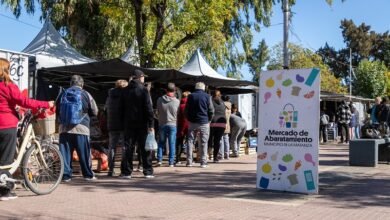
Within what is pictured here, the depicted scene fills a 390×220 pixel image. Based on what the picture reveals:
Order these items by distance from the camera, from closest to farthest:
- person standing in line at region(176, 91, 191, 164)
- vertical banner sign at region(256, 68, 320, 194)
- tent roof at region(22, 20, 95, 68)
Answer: vertical banner sign at region(256, 68, 320, 194), person standing in line at region(176, 91, 191, 164), tent roof at region(22, 20, 95, 68)

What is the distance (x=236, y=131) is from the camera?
46.1 ft

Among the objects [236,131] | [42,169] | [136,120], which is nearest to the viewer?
[42,169]

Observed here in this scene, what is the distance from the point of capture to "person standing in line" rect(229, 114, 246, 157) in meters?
14.0

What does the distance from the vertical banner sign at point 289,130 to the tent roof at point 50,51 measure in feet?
22.1

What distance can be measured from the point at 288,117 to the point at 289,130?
192 millimetres

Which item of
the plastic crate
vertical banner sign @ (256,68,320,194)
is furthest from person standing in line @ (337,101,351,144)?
the plastic crate

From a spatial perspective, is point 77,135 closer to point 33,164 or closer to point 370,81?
point 33,164

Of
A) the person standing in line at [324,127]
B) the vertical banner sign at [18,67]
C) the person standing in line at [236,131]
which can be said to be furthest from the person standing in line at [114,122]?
the person standing in line at [324,127]

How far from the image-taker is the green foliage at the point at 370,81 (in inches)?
1964

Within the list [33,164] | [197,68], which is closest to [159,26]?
[197,68]

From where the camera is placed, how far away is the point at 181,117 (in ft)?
40.3

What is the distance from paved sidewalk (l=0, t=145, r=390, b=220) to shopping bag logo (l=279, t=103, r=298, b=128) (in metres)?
1.03

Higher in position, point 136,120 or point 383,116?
point 383,116

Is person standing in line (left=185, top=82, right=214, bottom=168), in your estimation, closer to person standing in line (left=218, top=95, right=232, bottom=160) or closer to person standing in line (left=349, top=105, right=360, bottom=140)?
person standing in line (left=218, top=95, right=232, bottom=160)
